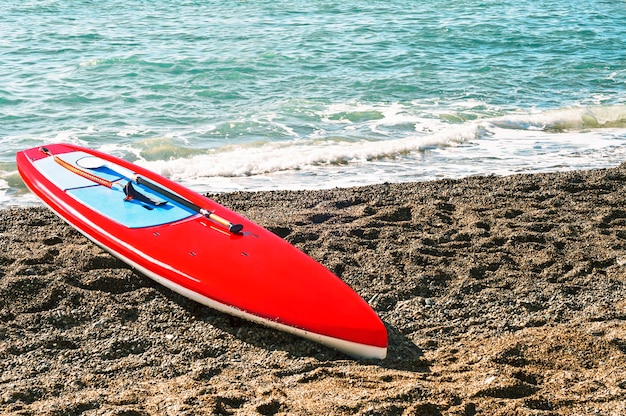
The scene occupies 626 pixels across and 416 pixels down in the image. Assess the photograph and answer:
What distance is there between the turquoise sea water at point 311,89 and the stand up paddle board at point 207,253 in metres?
1.46

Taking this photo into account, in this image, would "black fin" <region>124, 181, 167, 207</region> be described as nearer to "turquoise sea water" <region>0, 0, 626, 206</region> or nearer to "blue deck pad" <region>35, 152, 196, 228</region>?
"blue deck pad" <region>35, 152, 196, 228</region>

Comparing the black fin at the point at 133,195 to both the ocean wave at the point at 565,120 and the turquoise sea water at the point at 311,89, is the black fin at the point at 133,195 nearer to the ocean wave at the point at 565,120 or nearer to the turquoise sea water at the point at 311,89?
the turquoise sea water at the point at 311,89

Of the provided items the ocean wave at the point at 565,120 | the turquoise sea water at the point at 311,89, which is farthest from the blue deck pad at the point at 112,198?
the ocean wave at the point at 565,120

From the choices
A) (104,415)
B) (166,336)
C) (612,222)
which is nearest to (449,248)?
(612,222)

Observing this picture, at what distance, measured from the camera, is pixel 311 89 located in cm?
1016

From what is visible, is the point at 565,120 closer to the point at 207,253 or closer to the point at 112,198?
the point at 112,198

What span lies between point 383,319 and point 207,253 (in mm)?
1046

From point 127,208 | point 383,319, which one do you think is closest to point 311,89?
point 127,208

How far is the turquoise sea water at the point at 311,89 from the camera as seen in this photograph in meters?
7.36

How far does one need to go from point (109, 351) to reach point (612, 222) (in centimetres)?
343

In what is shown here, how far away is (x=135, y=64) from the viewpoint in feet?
36.0

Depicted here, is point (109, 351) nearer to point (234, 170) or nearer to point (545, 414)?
Answer: point (545, 414)

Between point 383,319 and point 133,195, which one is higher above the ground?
point 133,195

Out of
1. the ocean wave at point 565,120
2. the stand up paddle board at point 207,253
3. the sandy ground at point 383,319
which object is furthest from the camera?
the ocean wave at point 565,120
